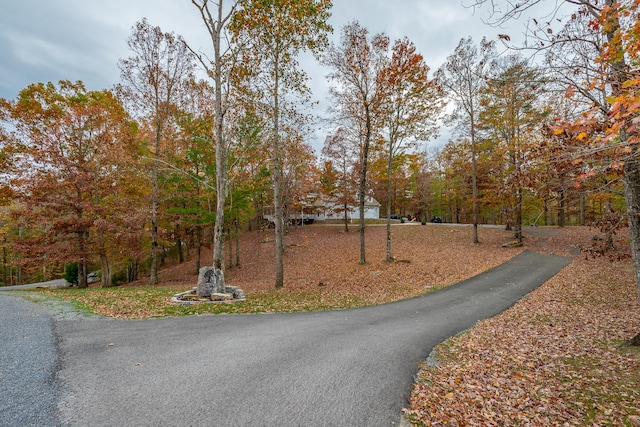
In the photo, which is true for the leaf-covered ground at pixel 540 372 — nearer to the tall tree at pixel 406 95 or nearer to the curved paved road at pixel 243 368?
the curved paved road at pixel 243 368

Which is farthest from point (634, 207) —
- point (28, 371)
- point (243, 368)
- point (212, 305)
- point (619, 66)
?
point (28, 371)

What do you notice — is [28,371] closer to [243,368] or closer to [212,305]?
[243,368]

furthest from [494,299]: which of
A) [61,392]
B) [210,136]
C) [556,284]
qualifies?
[210,136]

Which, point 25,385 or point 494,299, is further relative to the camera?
point 494,299

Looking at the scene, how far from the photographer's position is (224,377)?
4086 mm

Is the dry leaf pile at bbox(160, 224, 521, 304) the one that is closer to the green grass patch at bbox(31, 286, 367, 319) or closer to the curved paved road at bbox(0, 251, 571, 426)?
the green grass patch at bbox(31, 286, 367, 319)

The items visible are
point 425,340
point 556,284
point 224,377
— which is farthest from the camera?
point 556,284

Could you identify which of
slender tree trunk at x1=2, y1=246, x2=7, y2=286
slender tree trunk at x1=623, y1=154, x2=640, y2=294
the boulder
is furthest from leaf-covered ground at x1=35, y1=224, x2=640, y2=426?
slender tree trunk at x1=2, y1=246, x2=7, y2=286

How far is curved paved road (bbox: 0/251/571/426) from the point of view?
329 cm

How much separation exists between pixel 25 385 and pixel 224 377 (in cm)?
245

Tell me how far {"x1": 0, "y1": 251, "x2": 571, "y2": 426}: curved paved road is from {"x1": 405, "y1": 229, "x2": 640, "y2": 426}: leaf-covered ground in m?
0.47

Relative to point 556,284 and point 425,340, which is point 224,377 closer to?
point 425,340

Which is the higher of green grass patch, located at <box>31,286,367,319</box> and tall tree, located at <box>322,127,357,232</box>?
tall tree, located at <box>322,127,357,232</box>

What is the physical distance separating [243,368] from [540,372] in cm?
508
